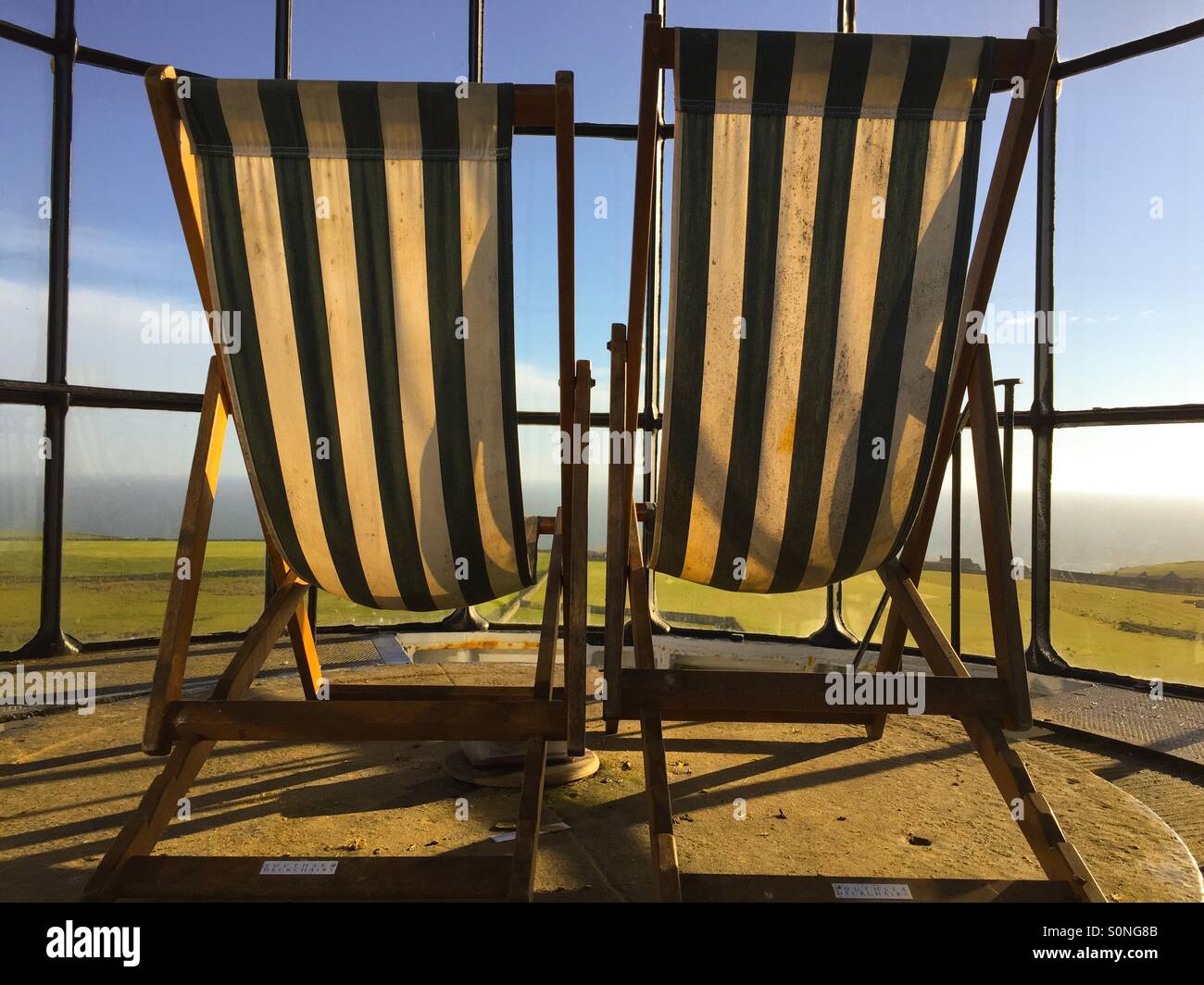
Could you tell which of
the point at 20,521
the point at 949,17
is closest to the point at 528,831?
the point at 20,521

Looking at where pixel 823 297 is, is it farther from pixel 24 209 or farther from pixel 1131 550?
pixel 24 209

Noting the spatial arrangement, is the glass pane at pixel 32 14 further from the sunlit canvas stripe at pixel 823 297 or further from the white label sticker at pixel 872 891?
the white label sticker at pixel 872 891

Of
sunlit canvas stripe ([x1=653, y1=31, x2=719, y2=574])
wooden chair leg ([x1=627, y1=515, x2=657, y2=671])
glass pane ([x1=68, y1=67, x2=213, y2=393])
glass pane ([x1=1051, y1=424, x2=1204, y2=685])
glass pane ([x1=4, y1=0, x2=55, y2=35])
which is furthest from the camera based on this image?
glass pane ([x1=68, y1=67, x2=213, y2=393])

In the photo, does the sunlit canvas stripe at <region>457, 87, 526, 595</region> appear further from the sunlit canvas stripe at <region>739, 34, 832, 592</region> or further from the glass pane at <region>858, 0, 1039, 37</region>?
the glass pane at <region>858, 0, 1039, 37</region>

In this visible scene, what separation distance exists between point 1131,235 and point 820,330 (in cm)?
309

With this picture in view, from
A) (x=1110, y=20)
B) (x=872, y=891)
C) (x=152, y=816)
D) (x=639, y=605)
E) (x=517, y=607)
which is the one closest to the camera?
(x=872, y=891)

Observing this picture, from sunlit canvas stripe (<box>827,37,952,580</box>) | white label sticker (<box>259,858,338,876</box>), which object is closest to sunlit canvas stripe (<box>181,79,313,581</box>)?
white label sticker (<box>259,858,338,876</box>)

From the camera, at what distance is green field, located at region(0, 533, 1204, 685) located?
3891 millimetres

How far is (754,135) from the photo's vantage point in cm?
172

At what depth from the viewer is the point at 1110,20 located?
12.8ft

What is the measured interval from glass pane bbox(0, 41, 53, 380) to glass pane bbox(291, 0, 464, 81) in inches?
54.2

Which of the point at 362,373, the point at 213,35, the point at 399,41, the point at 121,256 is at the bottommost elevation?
the point at 362,373

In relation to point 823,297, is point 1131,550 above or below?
below

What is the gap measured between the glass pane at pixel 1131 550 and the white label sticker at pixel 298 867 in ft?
12.2
